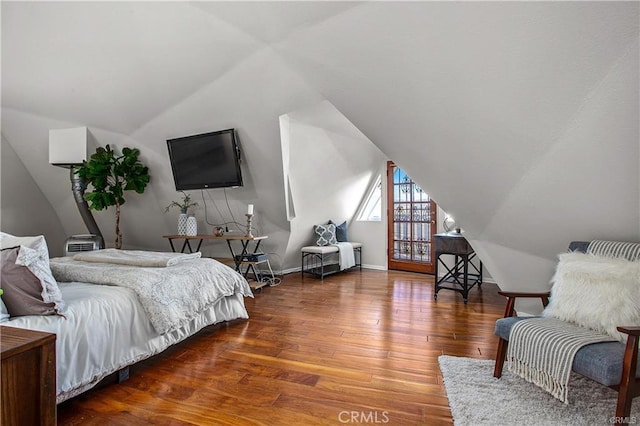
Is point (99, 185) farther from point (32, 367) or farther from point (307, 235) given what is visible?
point (32, 367)

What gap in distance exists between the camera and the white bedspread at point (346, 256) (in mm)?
5406

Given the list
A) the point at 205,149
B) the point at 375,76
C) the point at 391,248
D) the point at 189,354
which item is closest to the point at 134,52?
the point at 205,149

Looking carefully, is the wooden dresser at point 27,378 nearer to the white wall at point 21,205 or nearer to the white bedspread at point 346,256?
the white bedspread at point 346,256

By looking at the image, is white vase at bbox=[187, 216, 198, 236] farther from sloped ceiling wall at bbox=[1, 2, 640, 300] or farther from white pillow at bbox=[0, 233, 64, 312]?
white pillow at bbox=[0, 233, 64, 312]

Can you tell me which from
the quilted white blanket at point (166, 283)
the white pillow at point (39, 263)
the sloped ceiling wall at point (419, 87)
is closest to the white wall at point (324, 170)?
the sloped ceiling wall at point (419, 87)

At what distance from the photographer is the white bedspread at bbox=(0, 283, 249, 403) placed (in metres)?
1.70

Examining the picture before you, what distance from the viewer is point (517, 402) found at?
180 centimetres

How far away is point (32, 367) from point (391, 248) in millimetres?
5208

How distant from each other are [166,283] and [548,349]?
2319 millimetres

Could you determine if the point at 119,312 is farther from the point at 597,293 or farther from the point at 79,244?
the point at 79,244

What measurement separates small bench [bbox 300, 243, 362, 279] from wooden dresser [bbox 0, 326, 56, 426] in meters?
4.09

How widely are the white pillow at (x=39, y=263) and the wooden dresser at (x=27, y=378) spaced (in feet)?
2.38

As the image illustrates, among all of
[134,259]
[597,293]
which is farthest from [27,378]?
[597,293]

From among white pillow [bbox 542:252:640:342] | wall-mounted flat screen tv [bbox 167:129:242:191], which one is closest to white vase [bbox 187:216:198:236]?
wall-mounted flat screen tv [bbox 167:129:242:191]
